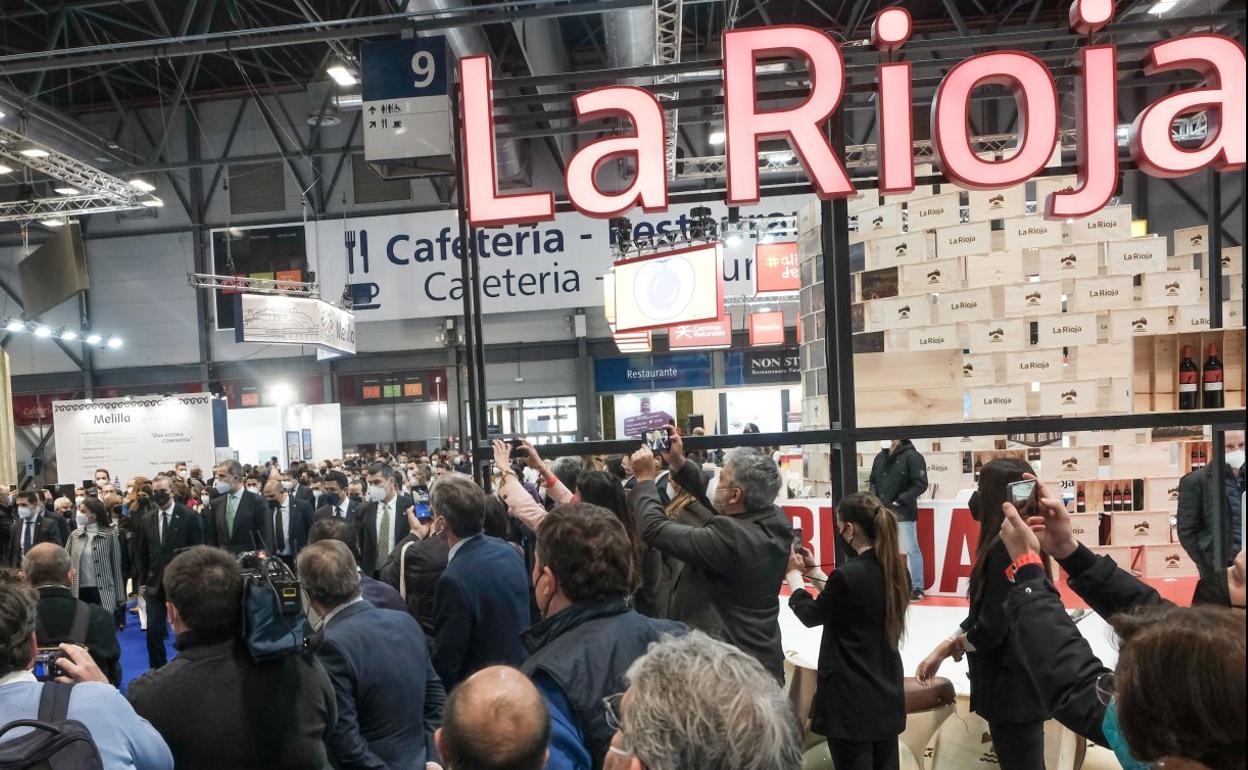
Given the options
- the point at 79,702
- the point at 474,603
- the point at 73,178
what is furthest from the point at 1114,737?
the point at 73,178

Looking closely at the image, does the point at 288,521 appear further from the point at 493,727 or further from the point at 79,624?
the point at 493,727

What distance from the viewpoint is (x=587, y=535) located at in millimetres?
2160

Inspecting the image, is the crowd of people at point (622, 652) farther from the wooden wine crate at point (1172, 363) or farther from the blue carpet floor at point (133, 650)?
the blue carpet floor at point (133, 650)

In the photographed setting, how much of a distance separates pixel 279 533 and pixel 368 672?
6912 mm

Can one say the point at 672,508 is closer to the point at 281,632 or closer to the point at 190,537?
the point at 281,632

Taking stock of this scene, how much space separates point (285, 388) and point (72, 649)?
20.4 metres

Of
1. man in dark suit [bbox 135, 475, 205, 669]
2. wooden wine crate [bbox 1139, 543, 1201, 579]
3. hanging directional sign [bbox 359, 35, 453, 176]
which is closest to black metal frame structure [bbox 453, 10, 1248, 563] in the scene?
wooden wine crate [bbox 1139, 543, 1201, 579]

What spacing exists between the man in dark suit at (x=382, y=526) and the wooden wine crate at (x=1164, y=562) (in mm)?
6731

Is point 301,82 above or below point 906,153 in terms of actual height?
above

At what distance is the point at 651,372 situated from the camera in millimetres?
20734

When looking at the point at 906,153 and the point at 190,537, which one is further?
the point at 190,537

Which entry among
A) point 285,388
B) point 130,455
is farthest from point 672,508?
point 285,388

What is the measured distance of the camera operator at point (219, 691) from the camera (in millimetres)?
2078

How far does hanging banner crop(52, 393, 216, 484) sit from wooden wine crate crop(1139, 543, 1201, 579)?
1494 cm
